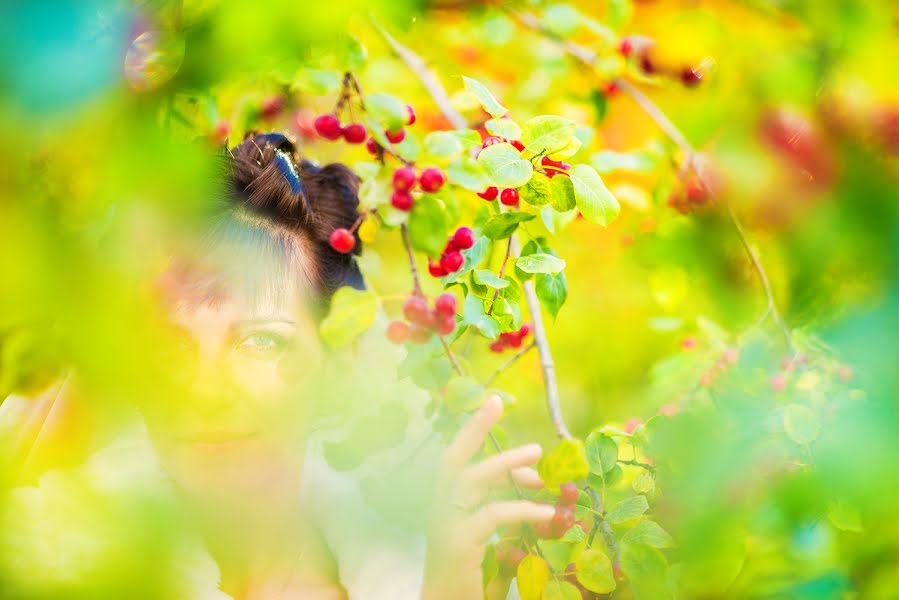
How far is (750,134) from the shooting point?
124 cm

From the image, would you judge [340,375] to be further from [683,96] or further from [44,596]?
[683,96]

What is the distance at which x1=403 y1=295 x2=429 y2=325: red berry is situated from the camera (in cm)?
82

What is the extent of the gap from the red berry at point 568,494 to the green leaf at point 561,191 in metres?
0.33

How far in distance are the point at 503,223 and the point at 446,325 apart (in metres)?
0.13

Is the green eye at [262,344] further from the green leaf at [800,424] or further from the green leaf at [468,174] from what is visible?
the green leaf at [800,424]

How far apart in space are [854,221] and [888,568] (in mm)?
553

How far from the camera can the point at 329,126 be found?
95 centimetres

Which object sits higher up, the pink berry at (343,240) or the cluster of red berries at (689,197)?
the pink berry at (343,240)

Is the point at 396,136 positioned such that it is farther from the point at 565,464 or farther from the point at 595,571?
the point at 595,571

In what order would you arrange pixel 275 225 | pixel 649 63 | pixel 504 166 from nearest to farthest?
pixel 504 166 < pixel 275 225 < pixel 649 63

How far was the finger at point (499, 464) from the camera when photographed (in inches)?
34.3

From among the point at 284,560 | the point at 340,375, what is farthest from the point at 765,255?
the point at 284,560

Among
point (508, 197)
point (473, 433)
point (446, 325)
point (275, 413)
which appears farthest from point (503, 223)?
point (275, 413)

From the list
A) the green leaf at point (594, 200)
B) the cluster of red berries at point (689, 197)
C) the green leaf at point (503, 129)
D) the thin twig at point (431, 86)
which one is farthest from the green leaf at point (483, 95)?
the cluster of red berries at point (689, 197)
